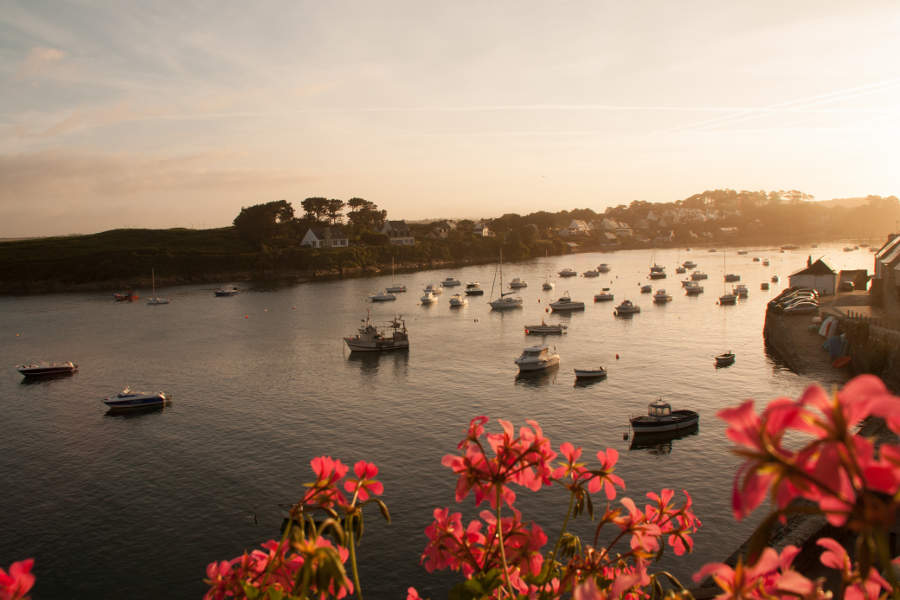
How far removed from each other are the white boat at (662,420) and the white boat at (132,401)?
91.5 ft

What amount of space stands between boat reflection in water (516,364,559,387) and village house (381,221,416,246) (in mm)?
112637

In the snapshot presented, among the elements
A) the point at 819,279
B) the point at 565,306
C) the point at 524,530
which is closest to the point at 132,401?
the point at 524,530

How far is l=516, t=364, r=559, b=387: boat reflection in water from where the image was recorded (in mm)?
42547

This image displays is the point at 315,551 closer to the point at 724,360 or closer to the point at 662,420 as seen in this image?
the point at 662,420

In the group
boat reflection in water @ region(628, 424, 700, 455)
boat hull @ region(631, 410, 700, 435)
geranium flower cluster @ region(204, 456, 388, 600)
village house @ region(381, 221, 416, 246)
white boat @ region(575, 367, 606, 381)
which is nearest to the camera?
geranium flower cluster @ region(204, 456, 388, 600)

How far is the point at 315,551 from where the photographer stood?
1896 millimetres

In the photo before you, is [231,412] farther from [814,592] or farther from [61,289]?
[61,289]

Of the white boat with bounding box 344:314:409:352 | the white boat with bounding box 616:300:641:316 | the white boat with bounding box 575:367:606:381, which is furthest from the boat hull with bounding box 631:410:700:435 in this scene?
the white boat with bounding box 616:300:641:316

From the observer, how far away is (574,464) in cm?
307

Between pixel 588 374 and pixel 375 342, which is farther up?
pixel 375 342

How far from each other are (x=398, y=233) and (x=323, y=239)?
23165mm

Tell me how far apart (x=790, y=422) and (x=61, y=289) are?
127 m

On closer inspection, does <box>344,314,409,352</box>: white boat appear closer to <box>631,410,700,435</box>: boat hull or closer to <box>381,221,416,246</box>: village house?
<box>631,410,700,435</box>: boat hull

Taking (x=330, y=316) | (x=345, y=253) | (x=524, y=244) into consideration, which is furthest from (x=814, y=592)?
(x=524, y=244)
